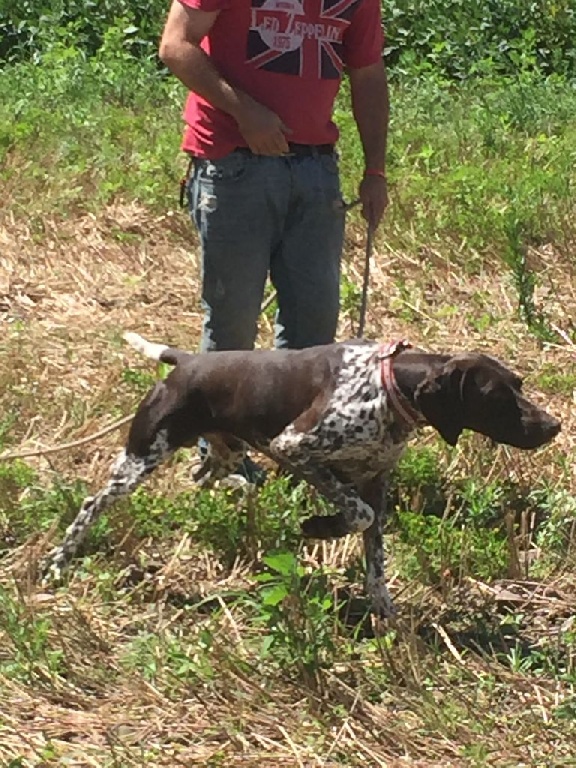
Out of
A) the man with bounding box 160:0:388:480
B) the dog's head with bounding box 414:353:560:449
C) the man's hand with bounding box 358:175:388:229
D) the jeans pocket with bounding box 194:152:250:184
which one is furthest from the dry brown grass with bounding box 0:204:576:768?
the jeans pocket with bounding box 194:152:250:184

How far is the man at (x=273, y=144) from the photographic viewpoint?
4773mm

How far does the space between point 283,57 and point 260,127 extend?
0.32 meters

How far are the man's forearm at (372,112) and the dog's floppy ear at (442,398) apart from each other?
1236 mm

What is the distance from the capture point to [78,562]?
496 cm

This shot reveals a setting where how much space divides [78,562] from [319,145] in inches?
68.7

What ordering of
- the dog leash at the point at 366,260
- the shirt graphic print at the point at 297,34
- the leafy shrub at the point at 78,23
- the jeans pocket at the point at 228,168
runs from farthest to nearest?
the leafy shrub at the point at 78,23 < the dog leash at the point at 366,260 < the jeans pocket at the point at 228,168 < the shirt graphic print at the point at 297,34

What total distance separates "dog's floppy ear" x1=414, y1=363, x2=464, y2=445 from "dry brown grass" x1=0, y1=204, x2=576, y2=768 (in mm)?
683

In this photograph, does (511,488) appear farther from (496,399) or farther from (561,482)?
(496,399)

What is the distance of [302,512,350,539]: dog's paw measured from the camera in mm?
4586

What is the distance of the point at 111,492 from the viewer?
16.2ft

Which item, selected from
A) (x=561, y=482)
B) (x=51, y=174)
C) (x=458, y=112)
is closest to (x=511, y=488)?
(x=561, y=482)

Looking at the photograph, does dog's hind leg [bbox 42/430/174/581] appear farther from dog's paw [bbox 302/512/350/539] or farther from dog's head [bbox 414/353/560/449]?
dog's head [bbox 414/353/560/449]

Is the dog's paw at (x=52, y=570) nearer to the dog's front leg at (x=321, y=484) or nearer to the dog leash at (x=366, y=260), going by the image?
the dog's front leg at (x=321, y=484)

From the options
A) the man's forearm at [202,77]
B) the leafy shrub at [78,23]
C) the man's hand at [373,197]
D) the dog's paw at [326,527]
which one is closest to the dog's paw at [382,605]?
the dog's paw at [326,527]
